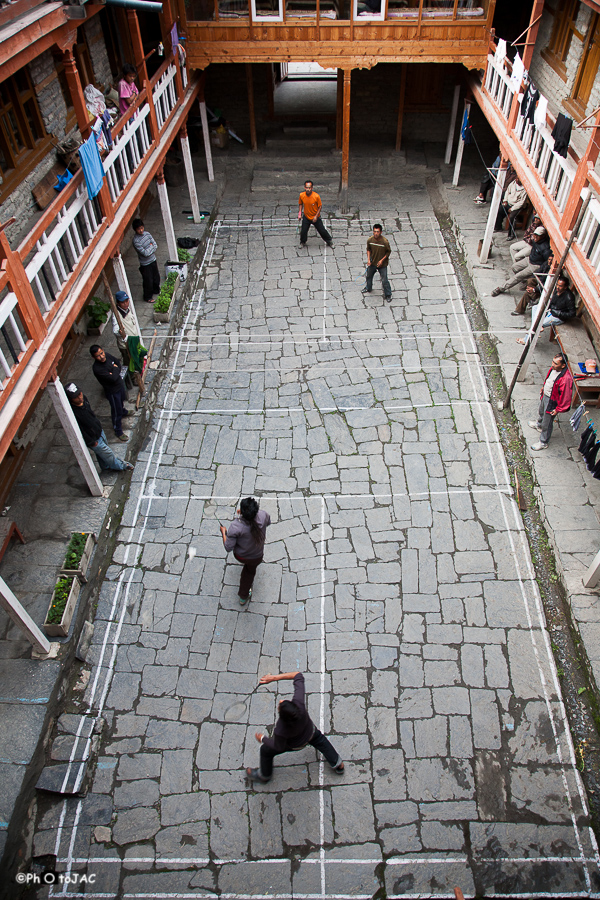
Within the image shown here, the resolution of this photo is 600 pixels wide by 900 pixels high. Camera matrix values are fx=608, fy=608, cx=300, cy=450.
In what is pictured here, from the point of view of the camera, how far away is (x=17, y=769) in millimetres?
5766

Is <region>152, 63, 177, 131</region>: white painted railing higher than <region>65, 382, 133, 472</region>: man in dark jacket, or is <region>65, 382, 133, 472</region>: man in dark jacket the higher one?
<region>152, 63, 177, 131</region>: white painted railing

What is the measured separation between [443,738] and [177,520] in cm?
420

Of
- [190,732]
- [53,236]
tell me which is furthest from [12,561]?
[53,236]

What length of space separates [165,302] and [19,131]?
3.43m

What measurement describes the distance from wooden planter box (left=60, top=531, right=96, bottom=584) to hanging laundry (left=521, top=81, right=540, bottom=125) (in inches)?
362

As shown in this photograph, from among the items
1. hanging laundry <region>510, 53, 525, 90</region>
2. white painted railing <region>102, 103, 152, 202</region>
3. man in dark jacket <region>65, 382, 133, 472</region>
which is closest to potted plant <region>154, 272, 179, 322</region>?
white painted railing <region>102, 103, 152, 202</region>

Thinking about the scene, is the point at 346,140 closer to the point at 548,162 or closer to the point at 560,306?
the point at 548,162

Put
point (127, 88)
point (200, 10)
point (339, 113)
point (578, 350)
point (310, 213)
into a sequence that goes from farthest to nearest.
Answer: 1. point (339, 113)
2. point (200, 10)
3. point (310, 213)
4. point (127, 88)
5. point (578, 350)

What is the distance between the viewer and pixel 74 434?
7.62 m

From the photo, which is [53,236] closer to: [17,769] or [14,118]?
[14,118]

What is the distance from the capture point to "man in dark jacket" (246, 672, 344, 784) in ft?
16.7

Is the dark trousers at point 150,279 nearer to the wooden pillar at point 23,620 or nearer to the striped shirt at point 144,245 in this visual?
the striped shirt at point 144,245

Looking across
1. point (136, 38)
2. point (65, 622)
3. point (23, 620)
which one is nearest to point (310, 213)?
point (136, 38)

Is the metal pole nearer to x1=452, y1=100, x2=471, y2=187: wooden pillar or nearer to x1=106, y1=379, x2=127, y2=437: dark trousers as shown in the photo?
x1=106, y1=379, x2=127, y2=437: dark trousers
